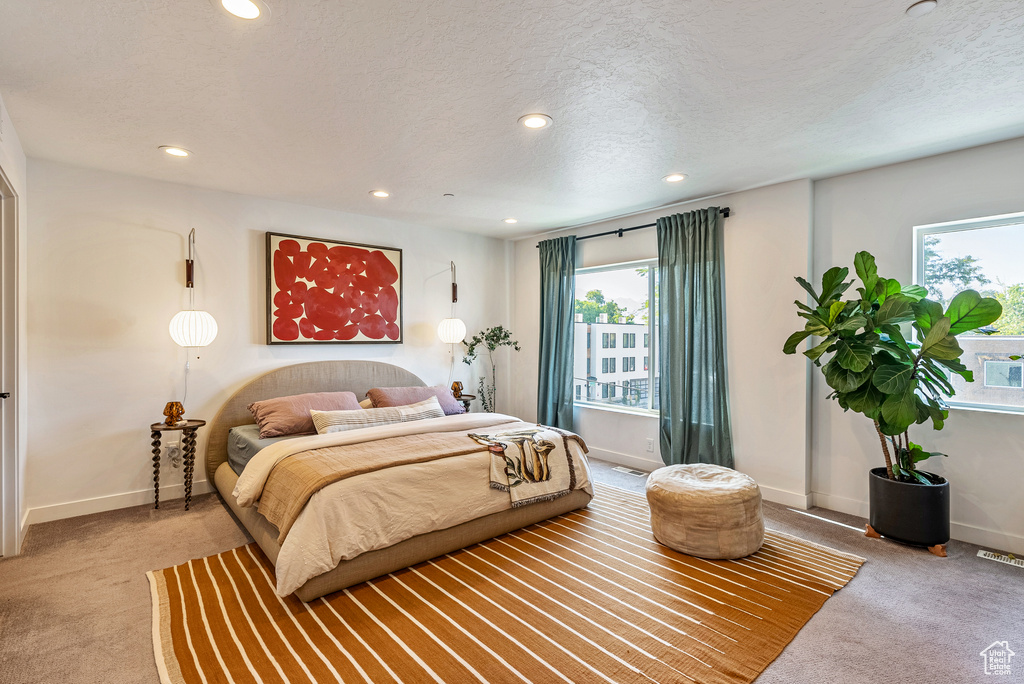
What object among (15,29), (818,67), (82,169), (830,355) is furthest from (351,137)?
(830,355)

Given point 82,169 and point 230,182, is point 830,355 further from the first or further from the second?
point 82,169

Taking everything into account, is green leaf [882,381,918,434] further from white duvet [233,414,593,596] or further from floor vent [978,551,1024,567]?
white duvet [233,414,593,596]

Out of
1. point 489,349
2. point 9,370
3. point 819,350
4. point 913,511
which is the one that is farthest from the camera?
point 489,349

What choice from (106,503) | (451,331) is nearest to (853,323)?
(451,331)

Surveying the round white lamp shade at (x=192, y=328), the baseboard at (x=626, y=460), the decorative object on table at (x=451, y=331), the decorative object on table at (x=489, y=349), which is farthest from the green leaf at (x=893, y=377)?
the round white lamp shade at (x=192, y=328)

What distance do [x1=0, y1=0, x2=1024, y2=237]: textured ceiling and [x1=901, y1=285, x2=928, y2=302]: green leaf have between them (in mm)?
882

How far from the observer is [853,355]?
117 inches

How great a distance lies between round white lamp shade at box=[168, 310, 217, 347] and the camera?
3.66 m

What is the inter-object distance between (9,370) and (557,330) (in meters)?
4.21

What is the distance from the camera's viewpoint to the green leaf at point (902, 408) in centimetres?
282

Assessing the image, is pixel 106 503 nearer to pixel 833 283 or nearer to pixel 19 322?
pixel 19 322

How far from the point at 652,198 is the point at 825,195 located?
4.16 ft

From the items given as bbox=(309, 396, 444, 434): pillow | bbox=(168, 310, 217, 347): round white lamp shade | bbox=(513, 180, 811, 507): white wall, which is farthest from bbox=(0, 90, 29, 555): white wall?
bbox=(513, 180, 811, 507): white wall

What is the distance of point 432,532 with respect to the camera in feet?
9.14
